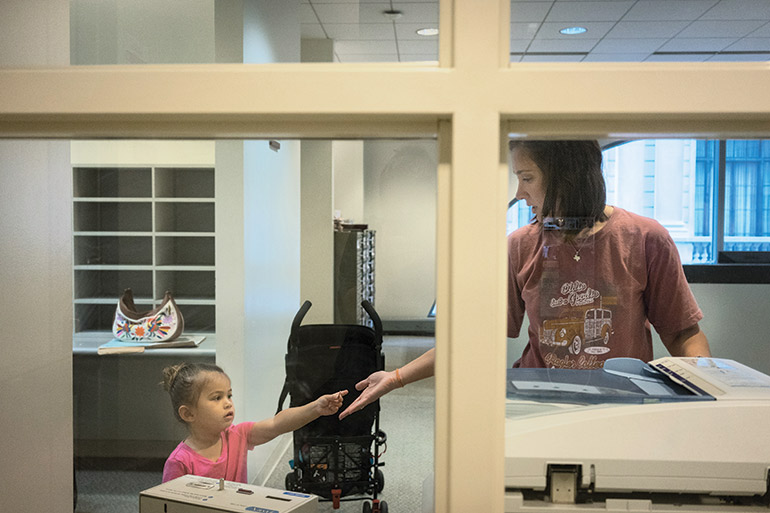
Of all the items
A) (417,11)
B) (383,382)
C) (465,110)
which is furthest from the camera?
(383,382)

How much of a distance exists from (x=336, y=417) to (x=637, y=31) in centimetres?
74

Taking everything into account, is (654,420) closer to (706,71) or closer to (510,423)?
(510,423)

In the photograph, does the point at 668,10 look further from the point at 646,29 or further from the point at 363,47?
the point at 363,47

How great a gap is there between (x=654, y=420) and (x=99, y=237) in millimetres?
919

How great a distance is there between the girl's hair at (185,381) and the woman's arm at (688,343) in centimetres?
71

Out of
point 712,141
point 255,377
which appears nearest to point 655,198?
point 712,141

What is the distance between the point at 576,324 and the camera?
92 centimetres

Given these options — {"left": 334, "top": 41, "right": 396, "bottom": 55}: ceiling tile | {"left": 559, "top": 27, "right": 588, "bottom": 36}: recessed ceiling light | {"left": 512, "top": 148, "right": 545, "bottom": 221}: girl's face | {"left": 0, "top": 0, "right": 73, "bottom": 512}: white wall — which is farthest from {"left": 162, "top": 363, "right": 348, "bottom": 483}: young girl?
{"left": 559, "top": 27, "right": 588, "bottom": 36}: recessed ceiling light

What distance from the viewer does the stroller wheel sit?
3.21 ft

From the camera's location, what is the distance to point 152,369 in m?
0.99

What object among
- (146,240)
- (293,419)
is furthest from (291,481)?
(146,240)

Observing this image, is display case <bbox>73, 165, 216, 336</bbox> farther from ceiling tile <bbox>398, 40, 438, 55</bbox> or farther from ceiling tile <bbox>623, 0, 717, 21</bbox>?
ceiling tile <bbox>623, 0, 717, 21</bbox>

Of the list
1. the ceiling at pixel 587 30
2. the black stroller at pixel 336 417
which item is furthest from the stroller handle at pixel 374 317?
the ceiling at pixel 587 30

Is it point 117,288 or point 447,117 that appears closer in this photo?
point 447,117
